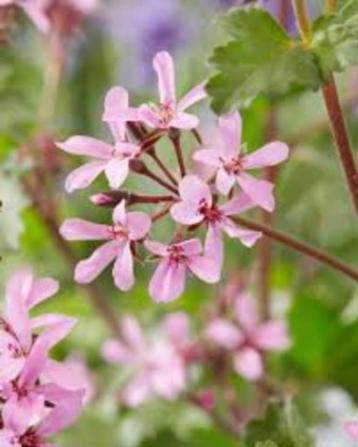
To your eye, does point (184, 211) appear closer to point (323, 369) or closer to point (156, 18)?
point (323, 369)

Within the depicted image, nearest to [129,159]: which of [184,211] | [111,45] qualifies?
[184,211]

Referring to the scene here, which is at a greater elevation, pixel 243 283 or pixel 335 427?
pixel 243 283

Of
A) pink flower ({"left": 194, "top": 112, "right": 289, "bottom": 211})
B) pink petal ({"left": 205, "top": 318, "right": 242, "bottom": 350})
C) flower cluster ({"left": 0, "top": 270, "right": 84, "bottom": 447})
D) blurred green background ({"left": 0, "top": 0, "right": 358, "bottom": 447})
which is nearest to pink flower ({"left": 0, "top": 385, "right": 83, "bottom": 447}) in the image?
flower cluster ({"left": 0, "top": 270, "right": 84, "bottom": 447})

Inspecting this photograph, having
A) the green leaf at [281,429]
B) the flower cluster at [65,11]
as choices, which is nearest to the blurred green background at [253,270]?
the flower cluster at [65,11]

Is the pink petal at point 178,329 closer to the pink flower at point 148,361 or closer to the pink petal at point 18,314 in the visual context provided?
the pink flower at point 148,361

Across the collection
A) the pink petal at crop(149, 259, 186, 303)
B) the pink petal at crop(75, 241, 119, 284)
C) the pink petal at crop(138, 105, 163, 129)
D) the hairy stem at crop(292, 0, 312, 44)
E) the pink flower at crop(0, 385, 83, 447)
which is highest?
the hairy stem at crop(292, 0, 312, 44)

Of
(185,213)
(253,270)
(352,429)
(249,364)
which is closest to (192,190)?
(185,213)

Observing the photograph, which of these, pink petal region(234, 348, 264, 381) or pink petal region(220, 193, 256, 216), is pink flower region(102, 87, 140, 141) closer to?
pink petal region(220, 193, 256, 216)
